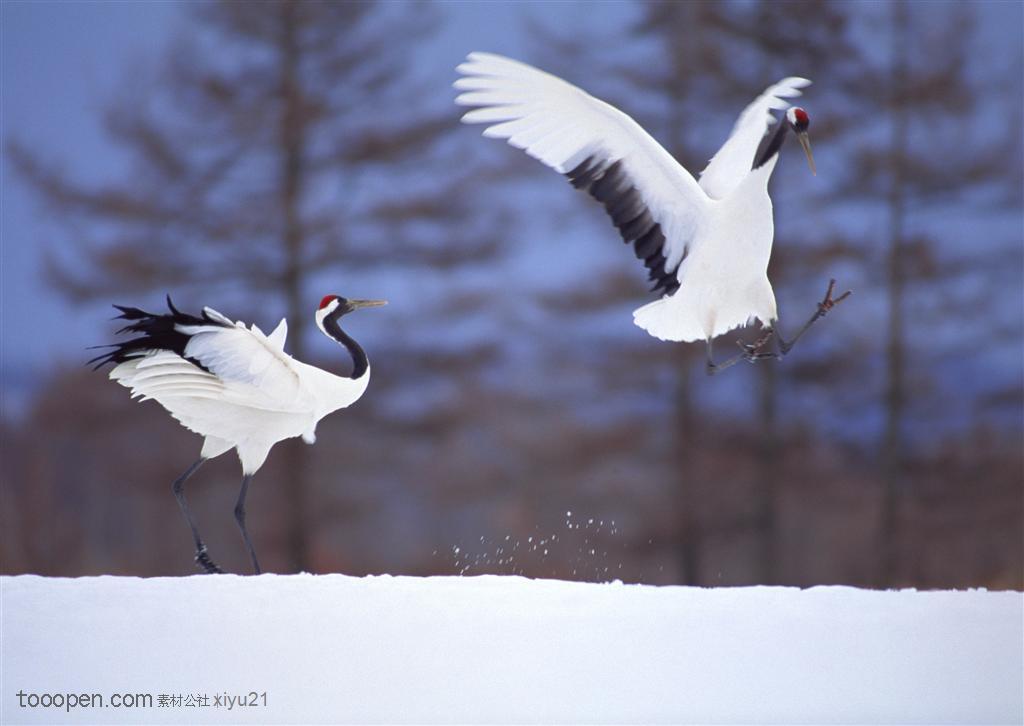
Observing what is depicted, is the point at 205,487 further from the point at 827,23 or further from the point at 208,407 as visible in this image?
the point at 827,23

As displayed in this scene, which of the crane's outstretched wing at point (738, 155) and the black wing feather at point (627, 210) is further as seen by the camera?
the crane's outstretched wing at point (738, 155)

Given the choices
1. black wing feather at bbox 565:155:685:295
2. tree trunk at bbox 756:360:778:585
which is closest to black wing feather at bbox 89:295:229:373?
black wing feather at bbox 565:155:685:295

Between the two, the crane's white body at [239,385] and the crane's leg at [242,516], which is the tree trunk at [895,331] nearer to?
the crane's white body at [239,385]

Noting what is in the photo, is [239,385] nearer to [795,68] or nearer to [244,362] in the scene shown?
[244,362]

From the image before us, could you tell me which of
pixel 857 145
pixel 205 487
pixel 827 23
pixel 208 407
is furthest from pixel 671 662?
pixel 827 23

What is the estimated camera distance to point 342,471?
185 inches

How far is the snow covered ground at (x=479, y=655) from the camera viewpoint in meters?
3.00

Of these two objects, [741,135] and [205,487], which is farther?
[205,487]

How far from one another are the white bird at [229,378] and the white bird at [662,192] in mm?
897

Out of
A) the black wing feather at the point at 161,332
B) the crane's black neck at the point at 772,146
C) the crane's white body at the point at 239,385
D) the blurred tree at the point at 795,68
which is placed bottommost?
the crane's white body at the point at 239,385

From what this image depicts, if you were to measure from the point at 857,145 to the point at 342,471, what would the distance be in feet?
8.63

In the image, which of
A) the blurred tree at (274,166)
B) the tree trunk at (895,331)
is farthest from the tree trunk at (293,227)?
the tree trunk at (895,331)

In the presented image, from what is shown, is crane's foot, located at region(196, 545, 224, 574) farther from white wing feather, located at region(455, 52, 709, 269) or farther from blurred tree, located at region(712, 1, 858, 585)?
blurred tree, located at region(712, 1, 858, 585)

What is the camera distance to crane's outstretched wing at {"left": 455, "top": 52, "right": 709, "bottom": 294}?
10.4ft
